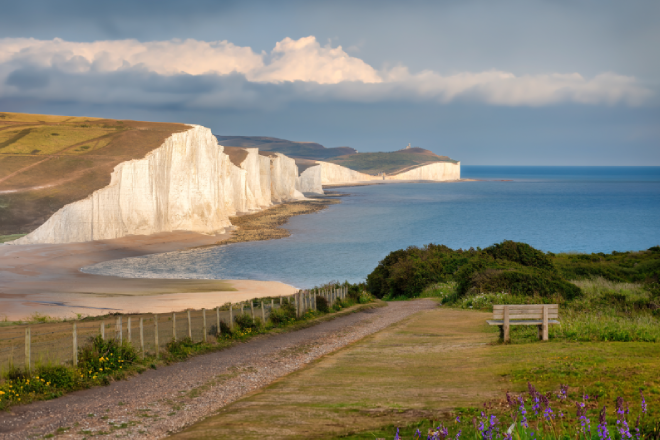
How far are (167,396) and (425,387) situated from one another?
17.3ft

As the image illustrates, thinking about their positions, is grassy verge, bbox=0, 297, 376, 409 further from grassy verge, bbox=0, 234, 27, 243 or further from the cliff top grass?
the cliff top grass

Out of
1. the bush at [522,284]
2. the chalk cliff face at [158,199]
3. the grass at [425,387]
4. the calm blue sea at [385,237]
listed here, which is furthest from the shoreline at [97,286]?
the grass at [425,387]

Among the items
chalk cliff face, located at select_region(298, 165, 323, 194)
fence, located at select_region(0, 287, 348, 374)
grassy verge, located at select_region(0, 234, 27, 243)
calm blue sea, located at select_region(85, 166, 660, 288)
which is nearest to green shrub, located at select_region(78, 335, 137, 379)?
fence, located at select_region(0, 287, 348, 374)

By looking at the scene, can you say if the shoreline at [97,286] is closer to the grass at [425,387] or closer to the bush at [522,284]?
the bush at [522,284]

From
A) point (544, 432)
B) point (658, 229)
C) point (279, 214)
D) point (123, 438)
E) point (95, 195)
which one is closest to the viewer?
point (544, 432)

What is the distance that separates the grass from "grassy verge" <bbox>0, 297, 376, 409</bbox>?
391 centimetres

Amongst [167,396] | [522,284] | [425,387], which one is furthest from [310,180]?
[425,387]

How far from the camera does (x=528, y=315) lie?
12969mm

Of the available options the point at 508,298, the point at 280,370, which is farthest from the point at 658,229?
the point at 280,370

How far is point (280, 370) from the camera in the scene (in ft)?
43.7

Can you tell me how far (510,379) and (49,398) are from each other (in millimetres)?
8984

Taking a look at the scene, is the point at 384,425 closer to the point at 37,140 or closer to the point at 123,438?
the point at 123,438

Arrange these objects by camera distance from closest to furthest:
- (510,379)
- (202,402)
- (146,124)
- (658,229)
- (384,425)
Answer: (384,425)
(510,379)
(202,402)
(146,124)
(658,229)

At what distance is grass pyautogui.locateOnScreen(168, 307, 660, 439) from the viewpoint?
25.3ft
